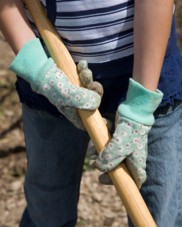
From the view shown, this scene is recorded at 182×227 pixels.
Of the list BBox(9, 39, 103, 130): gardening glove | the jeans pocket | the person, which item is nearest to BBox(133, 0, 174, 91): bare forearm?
the person

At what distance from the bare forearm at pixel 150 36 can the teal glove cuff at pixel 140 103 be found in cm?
2

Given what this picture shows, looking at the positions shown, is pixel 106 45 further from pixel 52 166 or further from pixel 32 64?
pixel 52 166

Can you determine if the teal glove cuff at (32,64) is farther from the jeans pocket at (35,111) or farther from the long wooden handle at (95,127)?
the jeans pocket at (35,111)

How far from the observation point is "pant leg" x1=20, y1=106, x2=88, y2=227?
1.10 m

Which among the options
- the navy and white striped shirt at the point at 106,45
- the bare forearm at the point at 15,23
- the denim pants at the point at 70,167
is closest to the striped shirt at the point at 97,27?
the navy and white striped shirt at the point at 106,45

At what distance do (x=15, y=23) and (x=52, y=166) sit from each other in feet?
2.13

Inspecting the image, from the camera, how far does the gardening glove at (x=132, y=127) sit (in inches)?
33.9

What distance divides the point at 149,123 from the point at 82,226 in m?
1.32

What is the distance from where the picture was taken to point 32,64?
0.91 metres

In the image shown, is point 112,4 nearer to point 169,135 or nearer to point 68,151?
point 169,135

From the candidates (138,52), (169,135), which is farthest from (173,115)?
(138,52)

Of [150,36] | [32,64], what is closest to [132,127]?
[150,36]

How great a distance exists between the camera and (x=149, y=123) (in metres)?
0.88

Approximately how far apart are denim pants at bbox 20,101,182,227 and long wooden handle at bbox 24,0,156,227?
152 mm
